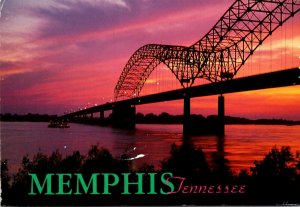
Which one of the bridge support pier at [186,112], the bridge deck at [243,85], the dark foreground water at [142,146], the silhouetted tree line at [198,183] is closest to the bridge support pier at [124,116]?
the bridge deck at [243,85]

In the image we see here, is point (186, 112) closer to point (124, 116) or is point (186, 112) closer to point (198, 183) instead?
point (124, 116)

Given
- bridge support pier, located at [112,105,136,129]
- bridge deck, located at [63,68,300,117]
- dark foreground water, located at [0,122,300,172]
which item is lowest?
dark foreground water, located at [0,122,300,172]

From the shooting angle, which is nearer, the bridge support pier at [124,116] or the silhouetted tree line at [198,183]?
the silhouetted tree line at [198,183]

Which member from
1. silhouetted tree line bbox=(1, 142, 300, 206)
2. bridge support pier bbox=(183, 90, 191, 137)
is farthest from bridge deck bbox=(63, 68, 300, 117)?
silhouetted tree line bbox=(1, 142, 300, 206)

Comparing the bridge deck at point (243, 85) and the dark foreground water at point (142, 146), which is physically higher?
the bridge deck at point (243, 85)

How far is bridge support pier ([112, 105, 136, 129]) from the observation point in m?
146

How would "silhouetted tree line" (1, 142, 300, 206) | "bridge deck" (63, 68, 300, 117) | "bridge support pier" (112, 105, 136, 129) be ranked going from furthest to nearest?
"bridge support pier" (112, 105, 136, 129), "bridge deck" (63, 68, 300, 117), "silhouetted tree line" (1, 142, 300, 206)

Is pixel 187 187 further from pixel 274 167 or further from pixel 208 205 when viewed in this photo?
pixel 274 167

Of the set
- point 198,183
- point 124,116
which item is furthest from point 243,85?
point 124,116

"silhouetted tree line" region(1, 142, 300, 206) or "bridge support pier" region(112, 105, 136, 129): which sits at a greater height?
"bridge support pier" region(112, 105, 136, 129)

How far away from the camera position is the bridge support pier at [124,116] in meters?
146

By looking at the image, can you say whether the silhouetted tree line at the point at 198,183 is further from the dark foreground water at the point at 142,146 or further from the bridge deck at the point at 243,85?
the bridge deck at the point at 243,85

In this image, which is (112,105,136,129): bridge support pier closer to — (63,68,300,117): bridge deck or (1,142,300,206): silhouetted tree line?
(63,68,300,117): bridge deck

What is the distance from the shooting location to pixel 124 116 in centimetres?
15088
